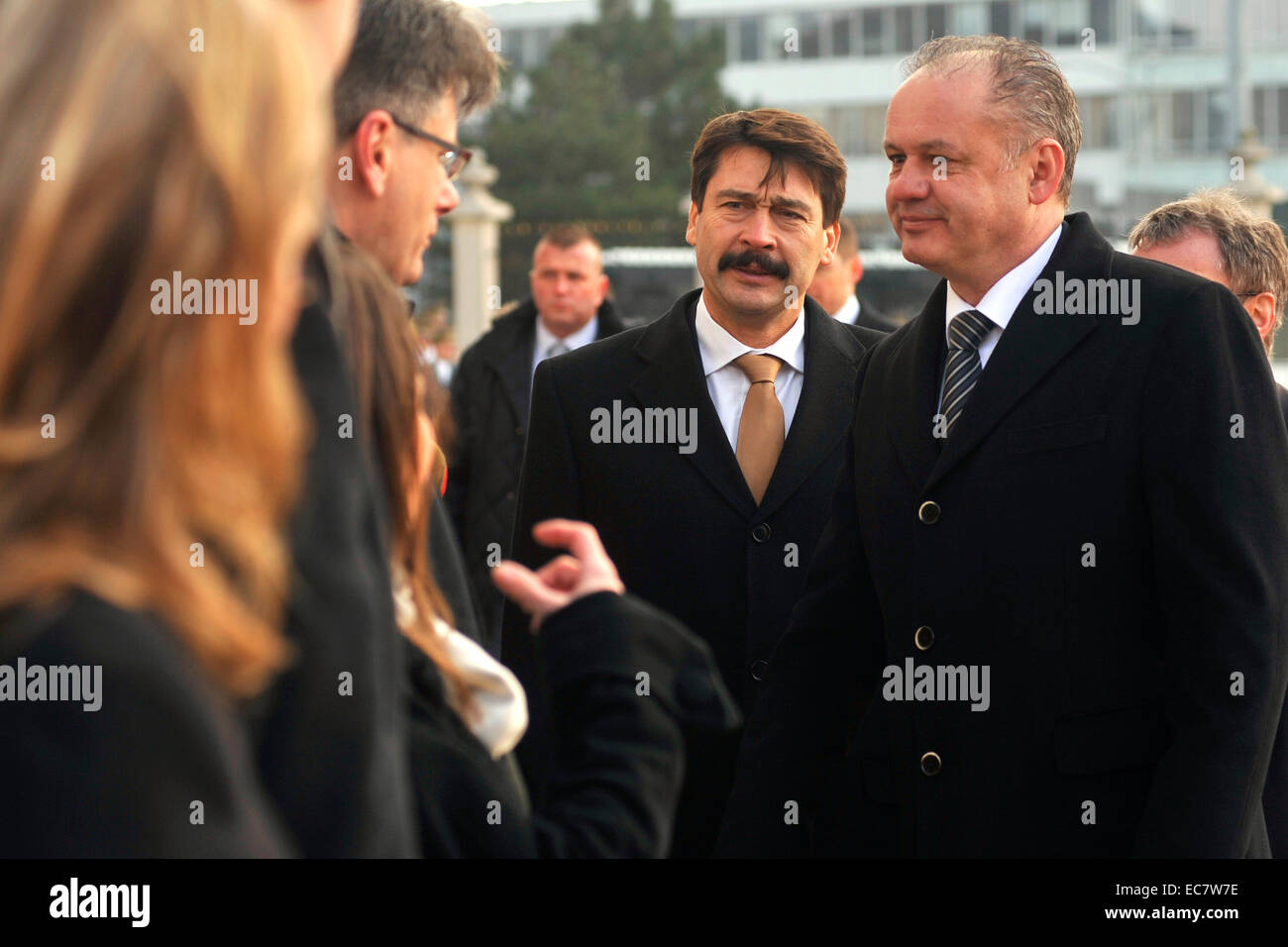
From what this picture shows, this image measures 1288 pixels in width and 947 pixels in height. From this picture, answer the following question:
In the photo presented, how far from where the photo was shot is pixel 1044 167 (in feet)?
11.0

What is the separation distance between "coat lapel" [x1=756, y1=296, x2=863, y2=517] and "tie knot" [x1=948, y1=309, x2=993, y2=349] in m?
0.64

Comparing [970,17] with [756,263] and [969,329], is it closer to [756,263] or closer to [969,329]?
[756,263]

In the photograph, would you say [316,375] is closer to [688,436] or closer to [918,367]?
[918,367]

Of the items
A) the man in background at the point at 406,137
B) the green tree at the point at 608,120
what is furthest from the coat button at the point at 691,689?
the green tree at the point at 608,120

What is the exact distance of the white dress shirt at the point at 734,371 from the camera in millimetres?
4109

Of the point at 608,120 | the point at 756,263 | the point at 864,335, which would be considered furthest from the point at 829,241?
the point at 608,120

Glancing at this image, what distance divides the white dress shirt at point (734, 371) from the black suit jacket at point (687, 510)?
6 cm

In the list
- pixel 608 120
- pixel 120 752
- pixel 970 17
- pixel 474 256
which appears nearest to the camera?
pixel 120 752

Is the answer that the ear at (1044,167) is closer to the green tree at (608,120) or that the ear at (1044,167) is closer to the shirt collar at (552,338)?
the shirt collar at (552,338)

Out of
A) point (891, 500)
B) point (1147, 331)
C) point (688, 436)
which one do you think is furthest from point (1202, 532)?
point (688, 436)

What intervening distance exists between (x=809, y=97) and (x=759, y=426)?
51.7 metres

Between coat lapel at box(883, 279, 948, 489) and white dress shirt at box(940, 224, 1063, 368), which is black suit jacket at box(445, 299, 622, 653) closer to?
coat lapel at box(883, 279, 948, 489)

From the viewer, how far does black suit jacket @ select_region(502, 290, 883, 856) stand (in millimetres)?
3805
